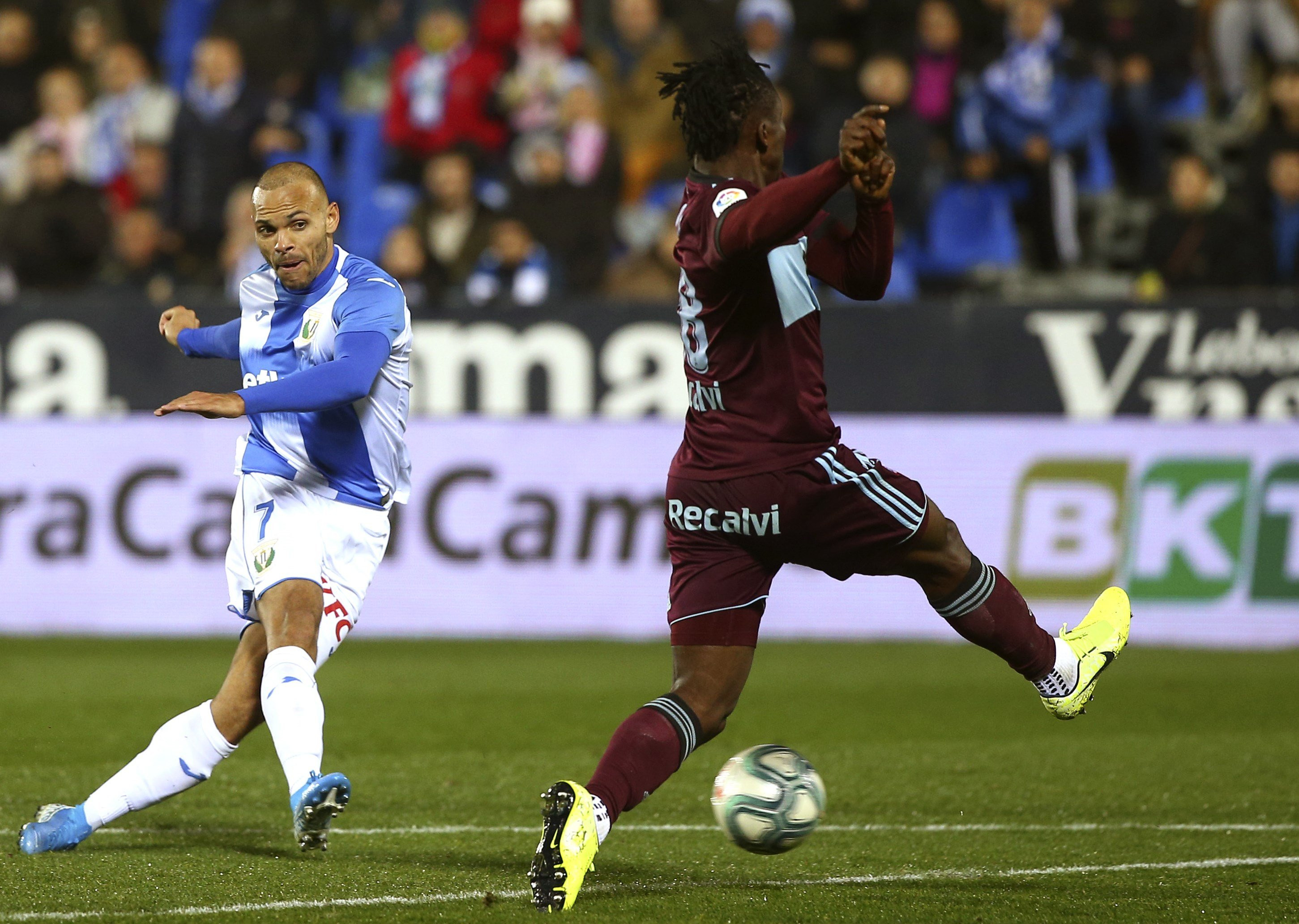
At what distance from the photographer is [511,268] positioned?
1311 centimetres

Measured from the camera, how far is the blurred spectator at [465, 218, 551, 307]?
1309 cm

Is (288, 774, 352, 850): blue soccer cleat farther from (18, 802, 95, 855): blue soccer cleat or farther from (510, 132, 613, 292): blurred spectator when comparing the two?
(510, 132, 613, 292): blurred spectator

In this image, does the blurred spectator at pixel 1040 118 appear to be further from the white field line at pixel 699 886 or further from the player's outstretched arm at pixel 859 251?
the player's outstretched arm at pixel 859 251

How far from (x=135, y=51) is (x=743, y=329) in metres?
12.0

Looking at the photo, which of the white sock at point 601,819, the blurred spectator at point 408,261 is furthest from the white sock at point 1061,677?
the blurred spectator at point 408,261

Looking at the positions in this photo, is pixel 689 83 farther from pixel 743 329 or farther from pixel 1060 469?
pixel 1060 469

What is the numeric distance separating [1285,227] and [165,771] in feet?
32.0

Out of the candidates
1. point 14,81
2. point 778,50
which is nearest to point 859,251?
point 778,50

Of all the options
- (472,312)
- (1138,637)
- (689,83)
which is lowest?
(1138,637)

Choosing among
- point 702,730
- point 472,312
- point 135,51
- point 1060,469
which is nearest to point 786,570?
point 1060,469

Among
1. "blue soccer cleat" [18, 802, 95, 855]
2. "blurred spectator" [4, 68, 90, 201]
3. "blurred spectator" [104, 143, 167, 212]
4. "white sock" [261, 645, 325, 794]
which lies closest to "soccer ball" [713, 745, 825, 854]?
"white sock" [261, 645, 325, 794]

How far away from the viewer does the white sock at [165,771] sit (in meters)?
5.30

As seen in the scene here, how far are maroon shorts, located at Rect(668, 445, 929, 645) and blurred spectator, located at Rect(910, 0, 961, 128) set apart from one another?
9578 millimetres

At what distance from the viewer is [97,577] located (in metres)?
11.5
